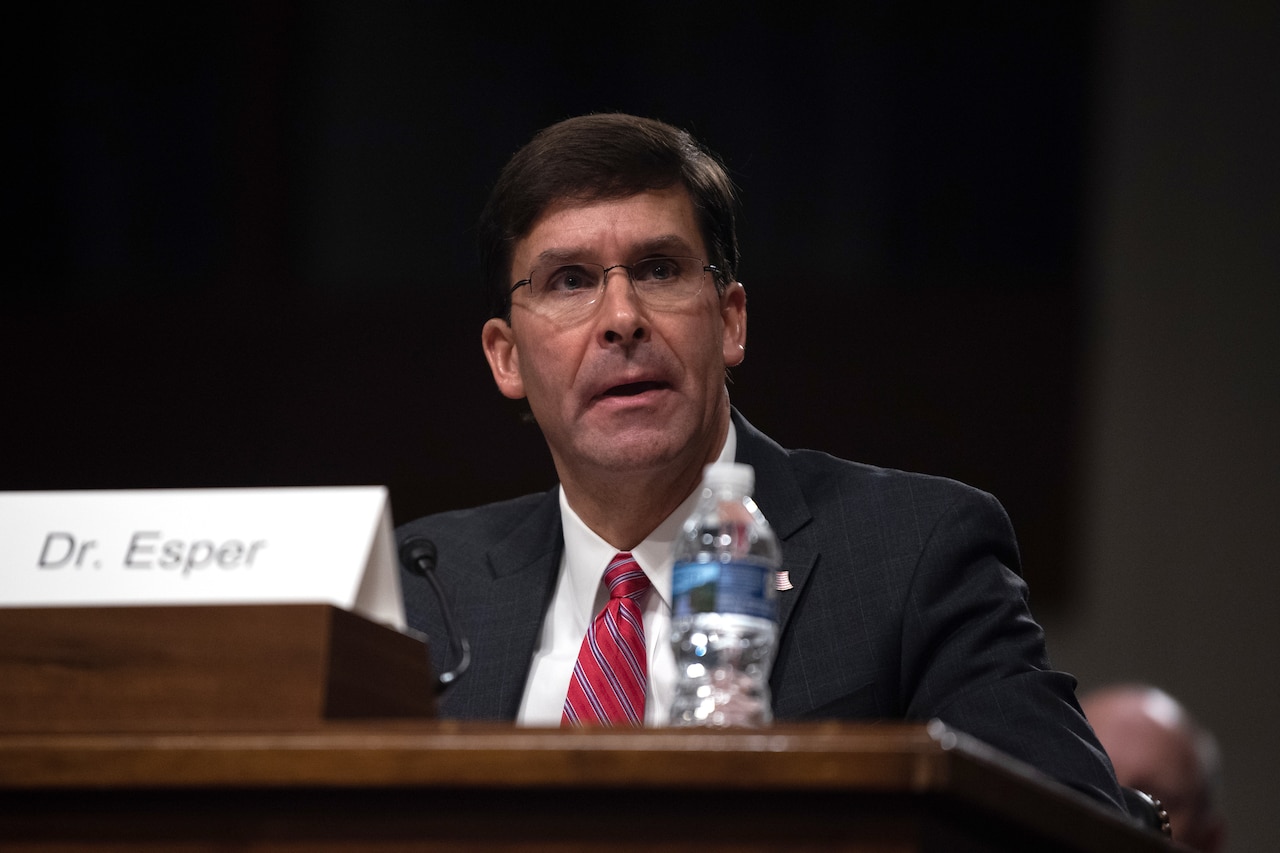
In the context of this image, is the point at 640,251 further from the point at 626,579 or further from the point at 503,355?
the point at 626,579

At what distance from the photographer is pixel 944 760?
0.85 m

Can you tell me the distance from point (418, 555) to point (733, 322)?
910 mm

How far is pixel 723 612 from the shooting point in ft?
3.94

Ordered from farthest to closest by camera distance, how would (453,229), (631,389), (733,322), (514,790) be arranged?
(453,229)
(733,322)
(631,389)
(514,790)

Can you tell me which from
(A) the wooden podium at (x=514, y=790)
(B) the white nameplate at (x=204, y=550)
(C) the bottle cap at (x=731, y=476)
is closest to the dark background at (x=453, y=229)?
(C) the bottle cap at (x=731, y=476)

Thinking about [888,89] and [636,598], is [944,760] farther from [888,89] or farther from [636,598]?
[888,89]

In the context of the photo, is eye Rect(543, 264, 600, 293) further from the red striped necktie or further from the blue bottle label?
the blue bottle label

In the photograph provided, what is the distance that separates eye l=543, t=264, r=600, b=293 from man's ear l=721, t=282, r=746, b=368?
252 millimetres

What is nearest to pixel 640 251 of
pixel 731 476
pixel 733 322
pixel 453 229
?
pixel 733 322

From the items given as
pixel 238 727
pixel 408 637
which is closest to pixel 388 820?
pixel 238 727

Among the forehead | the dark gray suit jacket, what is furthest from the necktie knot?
the forehead

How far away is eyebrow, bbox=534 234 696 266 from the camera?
2150 mm

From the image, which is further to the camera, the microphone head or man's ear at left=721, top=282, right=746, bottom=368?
man's ear at left=721, top=282, right=746, bottom=368

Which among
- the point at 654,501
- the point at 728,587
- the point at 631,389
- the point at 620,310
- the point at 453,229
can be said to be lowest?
the point at 453,229
